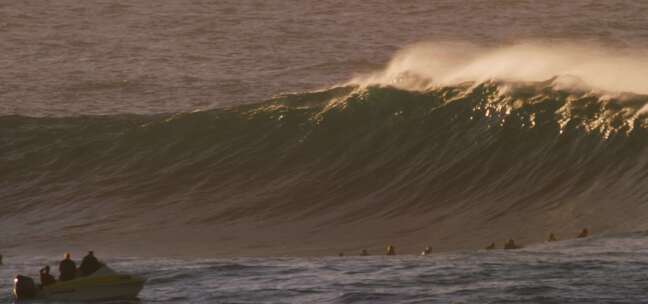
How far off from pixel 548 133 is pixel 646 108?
1.72 meters

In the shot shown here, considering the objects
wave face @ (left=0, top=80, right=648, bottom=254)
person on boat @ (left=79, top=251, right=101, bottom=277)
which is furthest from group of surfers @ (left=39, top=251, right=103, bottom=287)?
wave face @ (left=0, top=80, right=648, bottom=254)

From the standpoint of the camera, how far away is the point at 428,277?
24234mm

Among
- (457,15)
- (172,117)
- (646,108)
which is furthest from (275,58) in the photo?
(646,108)

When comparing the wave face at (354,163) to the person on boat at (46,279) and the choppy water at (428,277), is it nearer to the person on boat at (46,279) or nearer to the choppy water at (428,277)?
the choppy water at (428,277)

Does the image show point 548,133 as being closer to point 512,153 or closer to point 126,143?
point 512,153

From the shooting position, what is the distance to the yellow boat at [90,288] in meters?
24.3

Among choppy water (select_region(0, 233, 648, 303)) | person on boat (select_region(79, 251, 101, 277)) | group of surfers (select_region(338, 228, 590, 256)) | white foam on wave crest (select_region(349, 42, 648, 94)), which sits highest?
white foam on wave crest (select_region(349, 42, 648, 94))

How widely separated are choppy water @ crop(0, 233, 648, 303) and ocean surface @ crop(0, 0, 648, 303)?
0.16 ft

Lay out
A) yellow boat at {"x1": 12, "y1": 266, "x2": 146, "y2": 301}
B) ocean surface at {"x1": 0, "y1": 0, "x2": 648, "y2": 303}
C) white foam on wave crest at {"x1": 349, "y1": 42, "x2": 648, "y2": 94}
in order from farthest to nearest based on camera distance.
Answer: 1. white foam on wave crest at {"x1": 349, "y1": 42, "x2": 648, "y2": 94}
2. ocean surface at {"x1": 0, "y1": 0, "x2": 648, "y2": 303}
3. yellow boat at {"x1": 12, "y1": 266, "x2": 146, "y2": 301}

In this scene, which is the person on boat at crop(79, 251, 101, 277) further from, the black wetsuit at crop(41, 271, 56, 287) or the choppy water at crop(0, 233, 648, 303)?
the choppy water at crop(0, 233, 648, 303)

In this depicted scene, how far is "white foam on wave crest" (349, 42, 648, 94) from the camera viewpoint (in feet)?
117

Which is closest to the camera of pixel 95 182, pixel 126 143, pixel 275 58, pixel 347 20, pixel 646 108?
pixel 646 108

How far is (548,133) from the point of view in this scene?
33.9 metres

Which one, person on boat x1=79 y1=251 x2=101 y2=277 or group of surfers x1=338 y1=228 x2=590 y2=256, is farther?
group of surfers x1=338 y1=228 x2=590 y2=256
